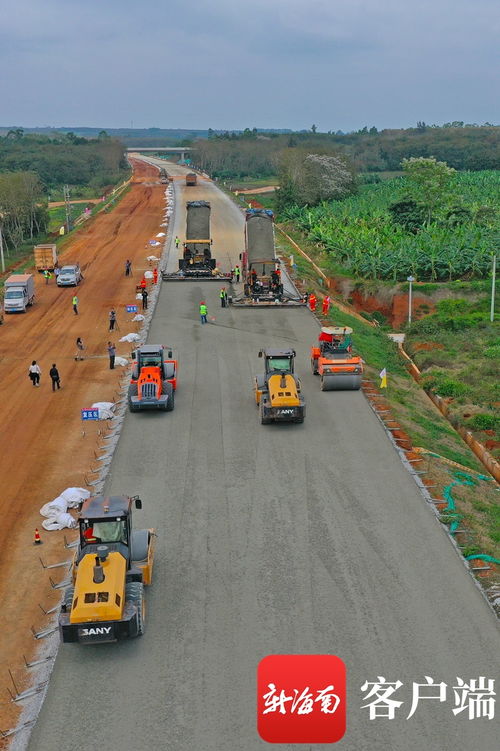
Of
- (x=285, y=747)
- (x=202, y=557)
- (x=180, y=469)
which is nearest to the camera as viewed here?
(x=285, y=747)

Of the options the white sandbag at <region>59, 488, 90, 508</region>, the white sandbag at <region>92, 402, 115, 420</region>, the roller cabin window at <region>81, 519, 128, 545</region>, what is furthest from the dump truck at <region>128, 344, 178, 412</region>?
the roller cabin window at <region>81, 519, 128, 545</region>

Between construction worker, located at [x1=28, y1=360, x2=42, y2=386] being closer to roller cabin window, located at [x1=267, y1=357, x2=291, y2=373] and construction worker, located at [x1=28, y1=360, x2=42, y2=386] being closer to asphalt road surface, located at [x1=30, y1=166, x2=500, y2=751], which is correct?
asphalt road surface, located at [x1=30, y1=166, x2=500, y2=751]

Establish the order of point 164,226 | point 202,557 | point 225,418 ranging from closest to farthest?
point 202,557 → point 225,418 → point 164,226

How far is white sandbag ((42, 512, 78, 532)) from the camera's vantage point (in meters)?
22.7

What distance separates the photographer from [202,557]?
67.1 ft

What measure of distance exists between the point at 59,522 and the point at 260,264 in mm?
32788

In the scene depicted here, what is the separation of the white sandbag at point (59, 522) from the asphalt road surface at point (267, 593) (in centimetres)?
171

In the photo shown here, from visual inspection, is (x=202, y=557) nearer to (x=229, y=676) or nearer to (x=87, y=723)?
(x=229, y=676)

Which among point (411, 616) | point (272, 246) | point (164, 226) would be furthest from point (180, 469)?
point (164, 226)

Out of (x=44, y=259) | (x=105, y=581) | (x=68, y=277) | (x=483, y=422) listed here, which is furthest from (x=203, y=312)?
(x=105, y=581)

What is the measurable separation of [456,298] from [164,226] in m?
39.5

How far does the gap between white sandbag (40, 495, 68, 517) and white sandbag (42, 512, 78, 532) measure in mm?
203

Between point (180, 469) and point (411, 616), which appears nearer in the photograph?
point (411, 616)

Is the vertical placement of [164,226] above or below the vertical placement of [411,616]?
above
